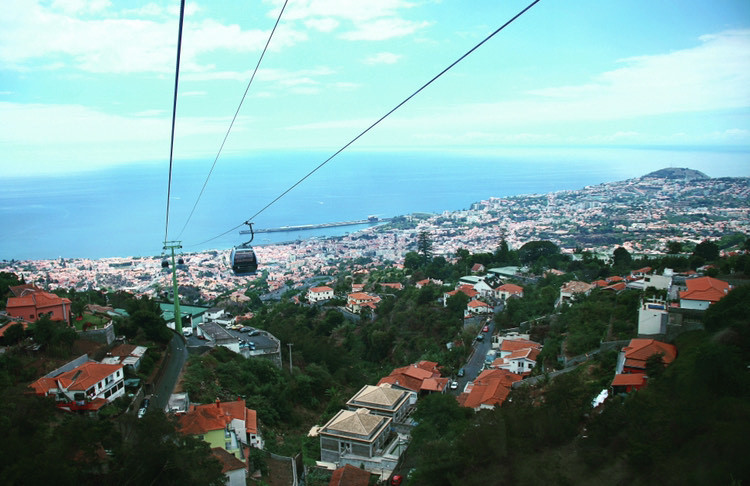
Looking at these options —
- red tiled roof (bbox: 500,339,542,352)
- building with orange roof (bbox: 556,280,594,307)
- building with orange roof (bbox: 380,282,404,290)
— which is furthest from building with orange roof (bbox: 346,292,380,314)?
red tiled roof (bbox: 500,339,542,352)

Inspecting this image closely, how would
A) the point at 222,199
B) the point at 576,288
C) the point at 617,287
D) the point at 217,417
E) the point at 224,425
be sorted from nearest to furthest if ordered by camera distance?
the point at 224,425 → the point at 217,417 → the point at 617,287 → the point at 576,288 → the point at 222,199

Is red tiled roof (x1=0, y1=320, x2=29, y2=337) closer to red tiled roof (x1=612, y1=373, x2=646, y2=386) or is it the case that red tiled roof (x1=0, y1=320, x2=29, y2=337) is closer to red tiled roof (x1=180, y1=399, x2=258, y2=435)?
red tiled roof (x1=180, y1=399, x2=258, y2=435)

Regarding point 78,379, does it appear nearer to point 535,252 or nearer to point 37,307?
point 37,307

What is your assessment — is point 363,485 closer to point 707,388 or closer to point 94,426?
point 94,426

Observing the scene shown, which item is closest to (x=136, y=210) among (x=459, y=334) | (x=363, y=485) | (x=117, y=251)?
(x=117, y=251)

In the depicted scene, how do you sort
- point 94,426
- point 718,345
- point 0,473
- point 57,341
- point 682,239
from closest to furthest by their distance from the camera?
point 0,473 → point 94,426 → point 718,345 → point 57,341 → point 682,239

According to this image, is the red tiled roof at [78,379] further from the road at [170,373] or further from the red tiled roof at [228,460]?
the red tiled roof at [228,460]

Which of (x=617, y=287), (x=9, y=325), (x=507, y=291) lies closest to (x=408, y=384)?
(x=617, y=287)
